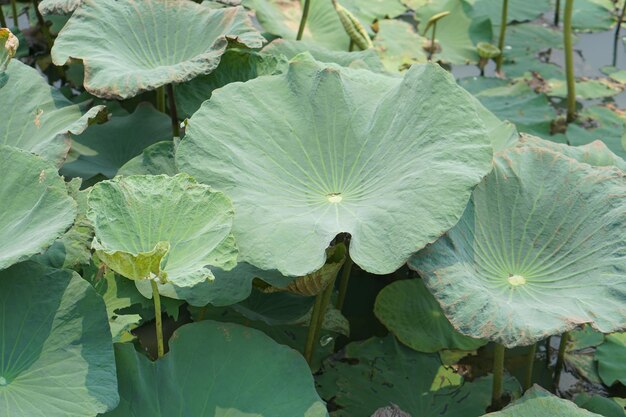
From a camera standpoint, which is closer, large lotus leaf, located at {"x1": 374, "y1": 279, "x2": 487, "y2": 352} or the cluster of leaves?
the cluster of leaves

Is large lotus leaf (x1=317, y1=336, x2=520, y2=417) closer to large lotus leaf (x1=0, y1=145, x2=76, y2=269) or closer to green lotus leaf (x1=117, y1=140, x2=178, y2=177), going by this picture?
green lotus leaf (x1=117, y1=140, x2=178, y2=177)

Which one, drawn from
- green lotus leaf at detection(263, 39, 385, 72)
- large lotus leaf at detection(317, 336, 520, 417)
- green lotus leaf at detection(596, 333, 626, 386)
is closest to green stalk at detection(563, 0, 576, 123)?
green lotus leaf at detection(263, 39, 385, 72)

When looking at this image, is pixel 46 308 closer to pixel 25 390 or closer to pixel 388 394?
pixel 25 390

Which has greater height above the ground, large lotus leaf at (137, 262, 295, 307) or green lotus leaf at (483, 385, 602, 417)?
large lotus leaf at (137, 262, 295, 307)

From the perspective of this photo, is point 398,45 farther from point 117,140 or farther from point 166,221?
point 166,221

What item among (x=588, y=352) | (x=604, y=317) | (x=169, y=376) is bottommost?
(x=588, y=352)

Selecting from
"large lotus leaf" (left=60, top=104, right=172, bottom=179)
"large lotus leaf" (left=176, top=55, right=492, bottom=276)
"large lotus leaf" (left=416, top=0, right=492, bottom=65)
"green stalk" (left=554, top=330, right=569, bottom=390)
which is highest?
"large lotus leaf" (left=176, top=55, right=492, bottom=276)

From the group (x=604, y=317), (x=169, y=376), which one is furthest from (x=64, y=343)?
(x=604, y=317)
